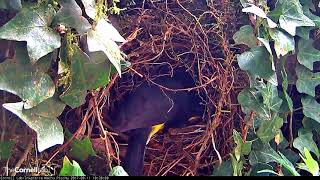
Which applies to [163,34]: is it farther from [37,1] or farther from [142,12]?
[37,1]

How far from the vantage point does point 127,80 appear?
0.91m

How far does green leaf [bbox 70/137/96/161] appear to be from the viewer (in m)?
0.78

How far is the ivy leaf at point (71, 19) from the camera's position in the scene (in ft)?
2.18

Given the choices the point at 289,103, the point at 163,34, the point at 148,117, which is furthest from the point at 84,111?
the point at 289,103

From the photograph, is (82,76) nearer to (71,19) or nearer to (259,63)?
(71,19)

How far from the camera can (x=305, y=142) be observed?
88 centimetres

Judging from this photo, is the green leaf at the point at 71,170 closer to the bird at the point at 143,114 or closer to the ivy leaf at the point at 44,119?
the ivy leaf at the point at 44,119

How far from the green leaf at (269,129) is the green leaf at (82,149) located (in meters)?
0.29

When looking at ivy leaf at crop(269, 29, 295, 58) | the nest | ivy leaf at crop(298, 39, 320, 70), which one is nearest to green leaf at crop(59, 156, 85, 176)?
the nest

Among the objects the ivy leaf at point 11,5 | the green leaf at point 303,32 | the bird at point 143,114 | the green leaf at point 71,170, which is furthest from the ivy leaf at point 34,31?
the green leaf at point 303,32

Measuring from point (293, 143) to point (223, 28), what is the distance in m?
0.25

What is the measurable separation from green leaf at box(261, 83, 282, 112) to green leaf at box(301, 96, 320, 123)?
3.3 inches

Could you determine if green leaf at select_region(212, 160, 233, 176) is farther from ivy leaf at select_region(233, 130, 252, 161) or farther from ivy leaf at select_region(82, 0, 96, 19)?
ivy leaf at select_region(82, 0, 96, 19)

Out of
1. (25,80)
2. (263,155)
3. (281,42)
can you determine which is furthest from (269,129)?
(25,80)
